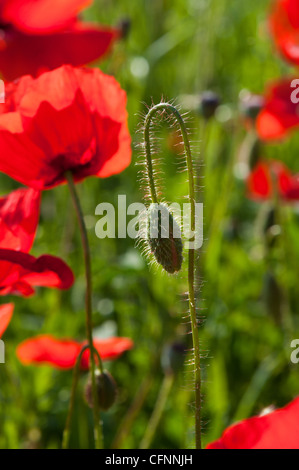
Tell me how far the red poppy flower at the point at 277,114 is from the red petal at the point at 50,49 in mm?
296

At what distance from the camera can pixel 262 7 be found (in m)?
2.43

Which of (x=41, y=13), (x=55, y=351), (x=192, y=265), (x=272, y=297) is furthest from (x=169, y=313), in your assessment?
(x=192, y=265)

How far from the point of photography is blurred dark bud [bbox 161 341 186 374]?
0.93 meters

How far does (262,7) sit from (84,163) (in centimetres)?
187

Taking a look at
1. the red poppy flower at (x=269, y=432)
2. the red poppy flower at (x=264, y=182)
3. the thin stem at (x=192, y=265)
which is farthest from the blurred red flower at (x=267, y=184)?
the red poppy flower at (x=269, y=432)

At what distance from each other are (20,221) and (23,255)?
0.10 metres

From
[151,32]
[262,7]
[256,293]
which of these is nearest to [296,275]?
[256,293]

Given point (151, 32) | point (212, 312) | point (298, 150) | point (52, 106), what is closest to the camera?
A: point (52, 106)

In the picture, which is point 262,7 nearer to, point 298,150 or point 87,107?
point 298,150

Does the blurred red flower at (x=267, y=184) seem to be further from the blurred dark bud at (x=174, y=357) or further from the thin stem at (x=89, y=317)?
the thin stem at (x=89, y=317)

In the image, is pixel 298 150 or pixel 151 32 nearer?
pixel 298 150

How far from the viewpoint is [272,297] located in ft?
3.66

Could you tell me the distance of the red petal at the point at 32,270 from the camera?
0.58 metres

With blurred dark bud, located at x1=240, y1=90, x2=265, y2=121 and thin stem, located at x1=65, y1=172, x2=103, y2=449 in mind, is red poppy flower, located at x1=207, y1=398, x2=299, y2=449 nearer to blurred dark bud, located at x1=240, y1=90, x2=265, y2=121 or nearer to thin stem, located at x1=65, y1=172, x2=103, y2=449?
thin stem, located at x1=65, y1=172, x2=103, y2=449
